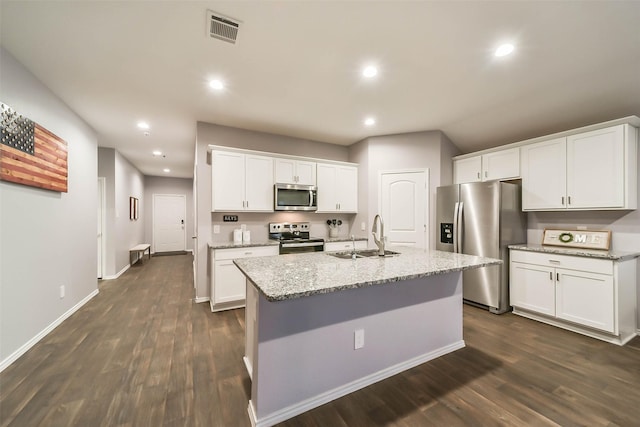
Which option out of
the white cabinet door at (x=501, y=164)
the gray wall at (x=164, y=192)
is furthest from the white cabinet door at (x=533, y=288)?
the gray wall at (x=164, y=192)

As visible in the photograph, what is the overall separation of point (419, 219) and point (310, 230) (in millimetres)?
1854

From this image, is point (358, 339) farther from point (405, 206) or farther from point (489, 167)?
point (489, 167)

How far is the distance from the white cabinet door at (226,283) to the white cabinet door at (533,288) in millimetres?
3595

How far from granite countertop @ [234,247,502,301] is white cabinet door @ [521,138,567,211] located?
5.98ft

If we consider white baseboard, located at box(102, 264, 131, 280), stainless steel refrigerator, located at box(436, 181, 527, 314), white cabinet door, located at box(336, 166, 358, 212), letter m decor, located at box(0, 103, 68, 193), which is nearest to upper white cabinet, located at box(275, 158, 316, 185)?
white cabinet door, located at box(336, 166, 358, 212)

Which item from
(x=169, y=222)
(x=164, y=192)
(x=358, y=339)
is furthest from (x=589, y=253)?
(x=164, y=192)

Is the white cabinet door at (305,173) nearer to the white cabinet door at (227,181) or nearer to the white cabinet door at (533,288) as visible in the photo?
the white cabinet door at (227,181)

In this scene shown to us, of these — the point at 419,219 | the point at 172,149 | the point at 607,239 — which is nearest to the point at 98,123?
the point at 172,149

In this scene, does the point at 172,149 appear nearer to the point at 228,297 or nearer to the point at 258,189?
the point at 258,189

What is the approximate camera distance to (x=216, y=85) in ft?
8.87

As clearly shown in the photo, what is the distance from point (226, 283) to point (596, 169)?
455 centimetres

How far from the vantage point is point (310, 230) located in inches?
179

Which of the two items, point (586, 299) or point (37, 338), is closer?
point (37, 338)

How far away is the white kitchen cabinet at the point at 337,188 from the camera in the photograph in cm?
436
